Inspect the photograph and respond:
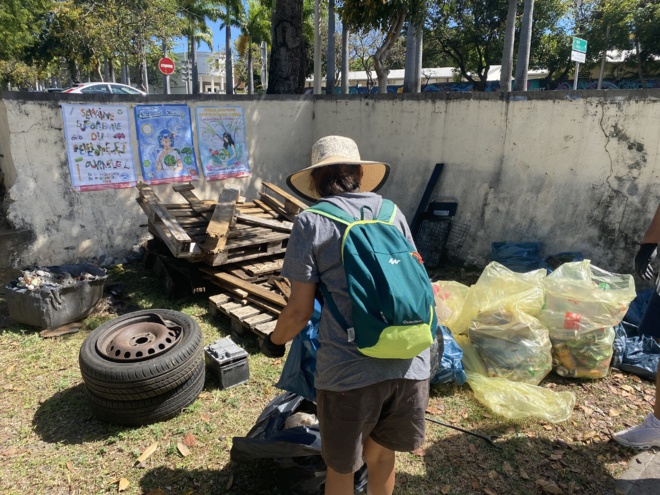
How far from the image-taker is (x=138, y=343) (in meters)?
3.25

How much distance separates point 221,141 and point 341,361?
5.84 metres

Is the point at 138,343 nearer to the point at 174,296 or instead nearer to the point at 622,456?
the point at 174,296

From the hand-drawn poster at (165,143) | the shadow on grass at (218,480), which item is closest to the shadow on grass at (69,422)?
the shadow on grass at (218,480)

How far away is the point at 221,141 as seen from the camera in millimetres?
6879

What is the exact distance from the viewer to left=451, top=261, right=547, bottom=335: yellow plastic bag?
12.4ft

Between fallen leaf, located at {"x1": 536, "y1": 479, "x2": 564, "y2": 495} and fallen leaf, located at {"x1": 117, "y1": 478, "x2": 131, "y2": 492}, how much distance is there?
2.48m

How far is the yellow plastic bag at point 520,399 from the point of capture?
3.26 meters

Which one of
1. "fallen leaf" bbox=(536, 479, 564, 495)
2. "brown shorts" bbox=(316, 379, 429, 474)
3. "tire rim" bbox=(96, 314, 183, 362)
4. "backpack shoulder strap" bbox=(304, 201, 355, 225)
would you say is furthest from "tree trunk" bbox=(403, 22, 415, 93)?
"brown shorts" bbox=(316, 379, 429, 474)

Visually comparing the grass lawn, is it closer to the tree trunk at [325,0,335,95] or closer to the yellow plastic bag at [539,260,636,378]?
the yellow plastic bag at [539,260,636,378]

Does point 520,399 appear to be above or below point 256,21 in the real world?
below

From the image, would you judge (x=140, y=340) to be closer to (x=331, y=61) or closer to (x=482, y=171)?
(x=482, y=171)

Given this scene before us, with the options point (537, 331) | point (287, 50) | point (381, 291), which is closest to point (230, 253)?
point (537, 331)

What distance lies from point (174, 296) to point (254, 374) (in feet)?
6.08

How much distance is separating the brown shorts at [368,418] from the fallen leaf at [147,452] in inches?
62.9
